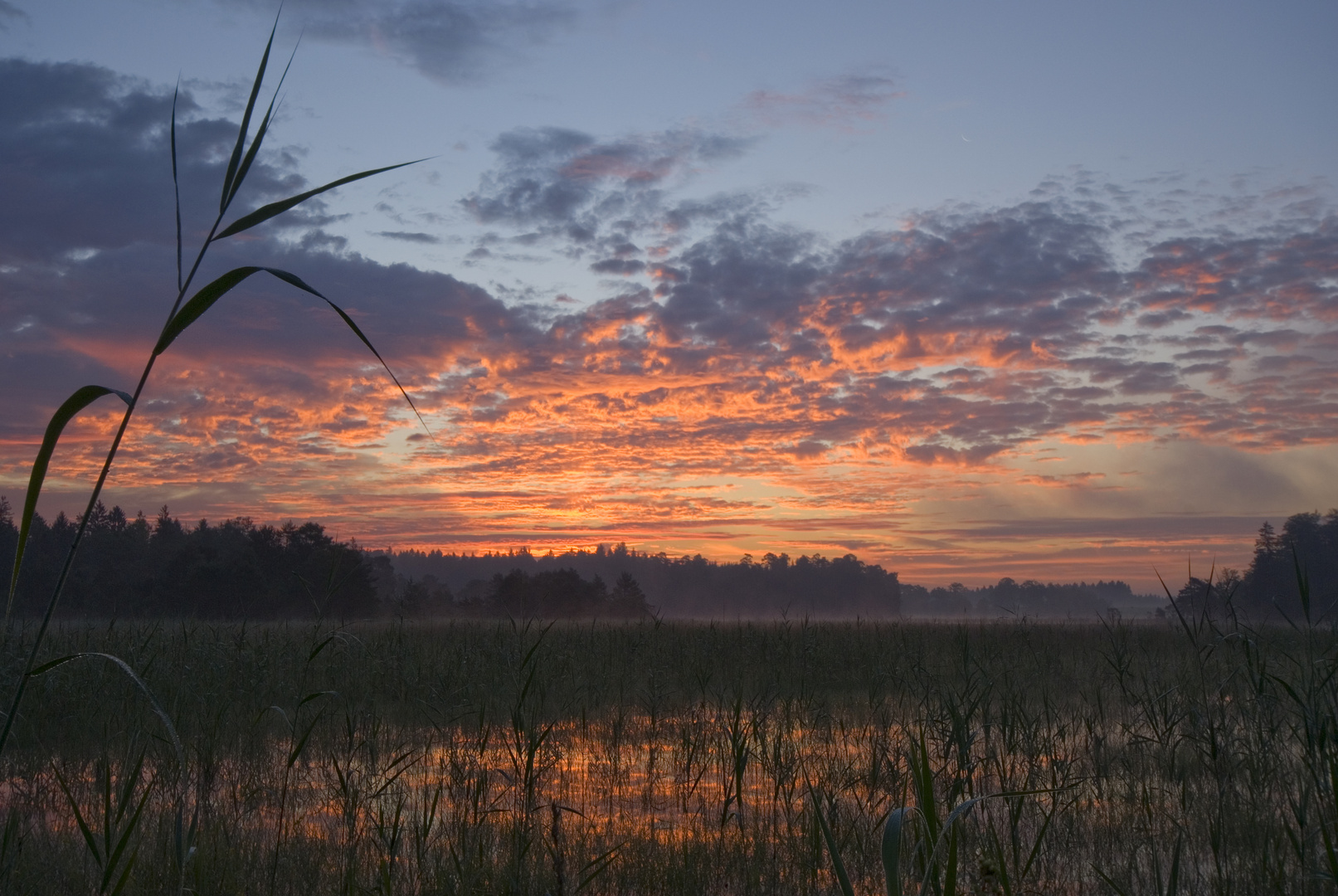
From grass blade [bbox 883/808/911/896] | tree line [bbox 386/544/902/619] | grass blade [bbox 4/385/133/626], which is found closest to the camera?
grass blade [bbox 4/385/133/626]

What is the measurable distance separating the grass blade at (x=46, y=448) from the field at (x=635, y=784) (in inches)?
13.5

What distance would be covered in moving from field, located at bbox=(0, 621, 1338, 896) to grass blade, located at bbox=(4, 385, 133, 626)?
34 centimetres

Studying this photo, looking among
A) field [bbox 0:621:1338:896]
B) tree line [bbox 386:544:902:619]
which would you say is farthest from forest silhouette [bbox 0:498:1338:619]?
tree line [bbox 386:544:902:619]

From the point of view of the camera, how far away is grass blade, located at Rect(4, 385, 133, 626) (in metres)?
1.38

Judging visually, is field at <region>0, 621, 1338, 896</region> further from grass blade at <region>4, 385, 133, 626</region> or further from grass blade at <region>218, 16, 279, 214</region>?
grass blade at <region>218, 16, 279, 214</region>

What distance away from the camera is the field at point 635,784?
11.2 ft

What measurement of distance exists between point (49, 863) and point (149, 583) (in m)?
49.8

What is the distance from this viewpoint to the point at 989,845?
383 cm

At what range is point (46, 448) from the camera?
141cm

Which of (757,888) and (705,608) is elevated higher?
(757,888)

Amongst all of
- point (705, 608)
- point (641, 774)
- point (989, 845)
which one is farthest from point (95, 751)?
point (705, 608)

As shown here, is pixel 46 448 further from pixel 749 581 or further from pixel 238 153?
pixel 749 581

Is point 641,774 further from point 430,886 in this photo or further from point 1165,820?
point 1165,820

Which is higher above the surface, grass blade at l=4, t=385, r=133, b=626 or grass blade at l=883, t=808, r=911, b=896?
grass blade at l=4, t=385, r=133, b=626
